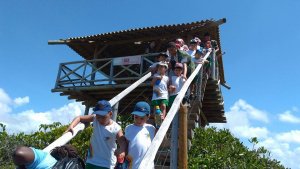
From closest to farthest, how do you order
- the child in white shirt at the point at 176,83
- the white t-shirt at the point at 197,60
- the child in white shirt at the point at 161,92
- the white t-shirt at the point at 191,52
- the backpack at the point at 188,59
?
the child in white shirt at the point at 161,92 → the child in white shirt at the point at 176,83 → the backpack at the point at 188,59 → the white t-shirt at the point at 197,60 → the white t-shirt at the point at 191,52

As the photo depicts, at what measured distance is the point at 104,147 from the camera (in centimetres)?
354

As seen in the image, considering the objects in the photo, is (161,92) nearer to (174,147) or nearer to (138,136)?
(174,147)

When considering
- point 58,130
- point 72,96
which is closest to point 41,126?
point 58,130

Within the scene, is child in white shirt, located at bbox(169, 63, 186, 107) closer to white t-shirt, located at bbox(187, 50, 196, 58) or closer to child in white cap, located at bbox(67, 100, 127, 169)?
white t-shirt, located at bbox(187, 50, 196, 58)

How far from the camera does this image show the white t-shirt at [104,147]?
351 centimetres

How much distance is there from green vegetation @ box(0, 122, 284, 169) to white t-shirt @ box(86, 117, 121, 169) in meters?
3.90

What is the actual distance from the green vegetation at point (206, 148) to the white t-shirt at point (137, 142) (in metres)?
3.69

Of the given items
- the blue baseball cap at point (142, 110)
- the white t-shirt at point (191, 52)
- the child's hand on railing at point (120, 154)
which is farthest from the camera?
the white t-shirt at point (191, 52)

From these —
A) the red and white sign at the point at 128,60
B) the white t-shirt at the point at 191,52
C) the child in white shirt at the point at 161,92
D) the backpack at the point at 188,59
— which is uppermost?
the red and white sign at the point at 128,60

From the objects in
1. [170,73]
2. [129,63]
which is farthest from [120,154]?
[129,63]

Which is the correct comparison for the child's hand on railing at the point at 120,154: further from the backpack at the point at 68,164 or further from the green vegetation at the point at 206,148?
the green vegetation at the point at 206,148

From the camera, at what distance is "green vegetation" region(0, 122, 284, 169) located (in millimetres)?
7461

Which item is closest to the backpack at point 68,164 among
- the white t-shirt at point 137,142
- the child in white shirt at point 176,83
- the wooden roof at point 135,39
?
the white t-shirt at point 137,142

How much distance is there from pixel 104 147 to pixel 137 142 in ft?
1.13
